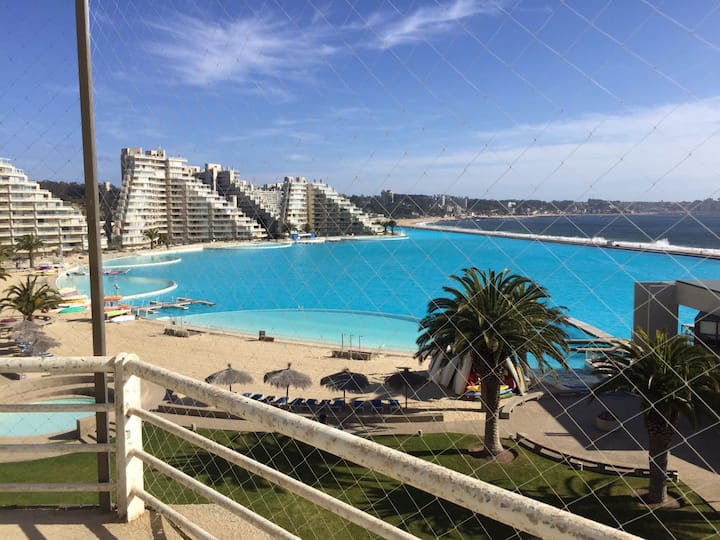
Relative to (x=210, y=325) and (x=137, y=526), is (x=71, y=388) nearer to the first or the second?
(x=210, y=325)

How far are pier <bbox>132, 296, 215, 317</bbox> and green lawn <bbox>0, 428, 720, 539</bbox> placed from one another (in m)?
13.8

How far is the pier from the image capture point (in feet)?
66.1

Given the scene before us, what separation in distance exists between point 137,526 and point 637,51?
2.22 meters

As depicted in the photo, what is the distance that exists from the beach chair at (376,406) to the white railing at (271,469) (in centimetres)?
718

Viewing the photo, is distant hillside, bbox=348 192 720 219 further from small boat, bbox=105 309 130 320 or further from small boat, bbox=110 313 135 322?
small boat, bbox=105 309 130 320

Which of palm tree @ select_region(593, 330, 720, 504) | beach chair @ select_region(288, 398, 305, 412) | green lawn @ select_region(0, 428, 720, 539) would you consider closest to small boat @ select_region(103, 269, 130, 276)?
beach chair @ select_region(288, 398, 305, 412)

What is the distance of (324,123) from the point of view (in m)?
2.90

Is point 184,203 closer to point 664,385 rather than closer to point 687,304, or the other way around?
point 687,304

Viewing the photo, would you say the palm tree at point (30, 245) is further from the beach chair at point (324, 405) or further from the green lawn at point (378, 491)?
the green lawn at point (378, 491)

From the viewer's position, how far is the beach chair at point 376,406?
342 inches

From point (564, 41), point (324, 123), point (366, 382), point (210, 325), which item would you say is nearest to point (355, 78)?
point (324, 123)

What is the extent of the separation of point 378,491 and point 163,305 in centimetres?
1735

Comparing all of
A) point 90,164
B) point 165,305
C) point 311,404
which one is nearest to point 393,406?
point 311,404

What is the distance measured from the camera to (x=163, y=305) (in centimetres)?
2095
